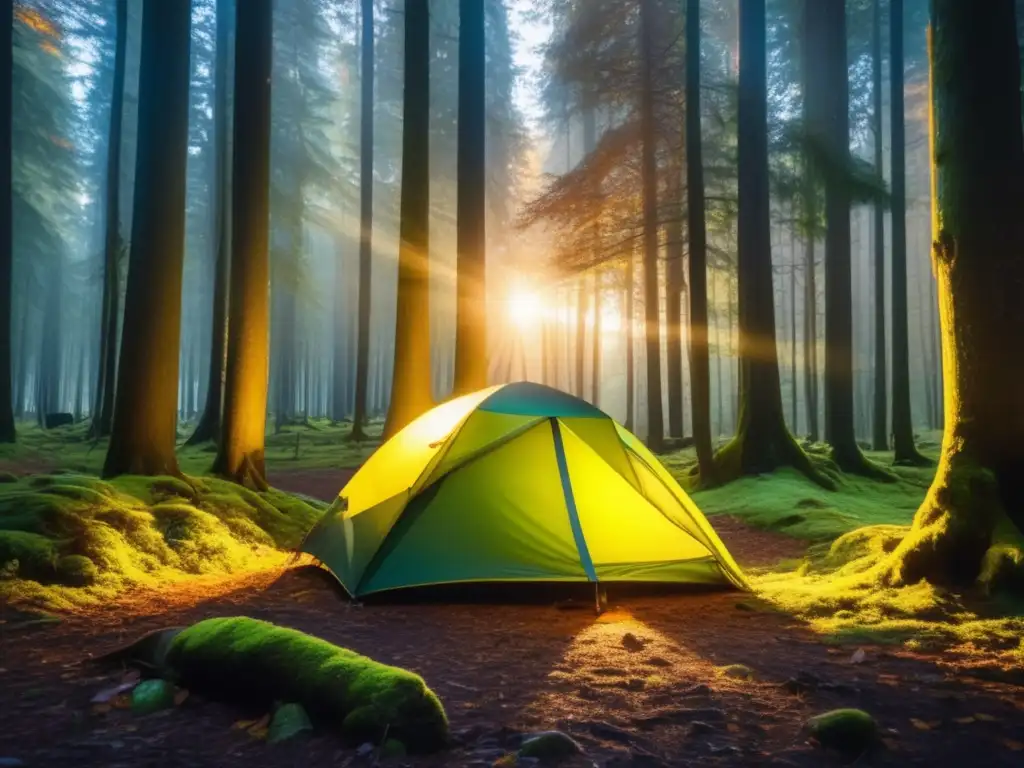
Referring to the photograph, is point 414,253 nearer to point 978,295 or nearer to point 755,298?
point 755,298

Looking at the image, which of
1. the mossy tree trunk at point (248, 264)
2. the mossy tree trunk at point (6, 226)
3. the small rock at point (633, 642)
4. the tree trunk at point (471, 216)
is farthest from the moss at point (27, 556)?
the mossy tree trunk at point (6, 226)

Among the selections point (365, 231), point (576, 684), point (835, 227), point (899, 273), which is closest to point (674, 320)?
point (899, 273)

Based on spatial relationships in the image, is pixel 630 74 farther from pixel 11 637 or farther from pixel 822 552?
pixel 11 637

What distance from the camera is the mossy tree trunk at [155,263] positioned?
8.08 m

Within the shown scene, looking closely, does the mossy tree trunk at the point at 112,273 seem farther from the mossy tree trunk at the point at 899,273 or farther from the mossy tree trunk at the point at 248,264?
the mossy tree trunk at the point at 899,273

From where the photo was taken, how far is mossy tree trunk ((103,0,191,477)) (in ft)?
26.5

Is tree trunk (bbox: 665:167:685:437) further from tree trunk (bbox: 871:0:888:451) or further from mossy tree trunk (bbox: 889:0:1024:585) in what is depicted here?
mossy tree trunk (bbox: 889:0:1024:585)

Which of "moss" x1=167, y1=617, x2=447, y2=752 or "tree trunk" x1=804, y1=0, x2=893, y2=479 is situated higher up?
"tree trunk" x1=804, y1=0, x2=893, y2=479

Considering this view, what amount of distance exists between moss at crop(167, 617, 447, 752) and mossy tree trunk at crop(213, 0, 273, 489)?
602cm

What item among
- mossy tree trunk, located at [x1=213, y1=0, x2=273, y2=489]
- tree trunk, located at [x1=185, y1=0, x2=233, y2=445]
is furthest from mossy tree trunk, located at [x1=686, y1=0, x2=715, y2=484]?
tree trunk, located at [x1=185, y1=0, x2=233, y2=445]

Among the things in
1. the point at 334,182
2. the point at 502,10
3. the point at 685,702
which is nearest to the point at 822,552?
the point at 685,702

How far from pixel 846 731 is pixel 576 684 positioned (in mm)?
1302

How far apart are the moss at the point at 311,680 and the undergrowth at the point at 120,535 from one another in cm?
220

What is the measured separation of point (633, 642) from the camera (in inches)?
175
